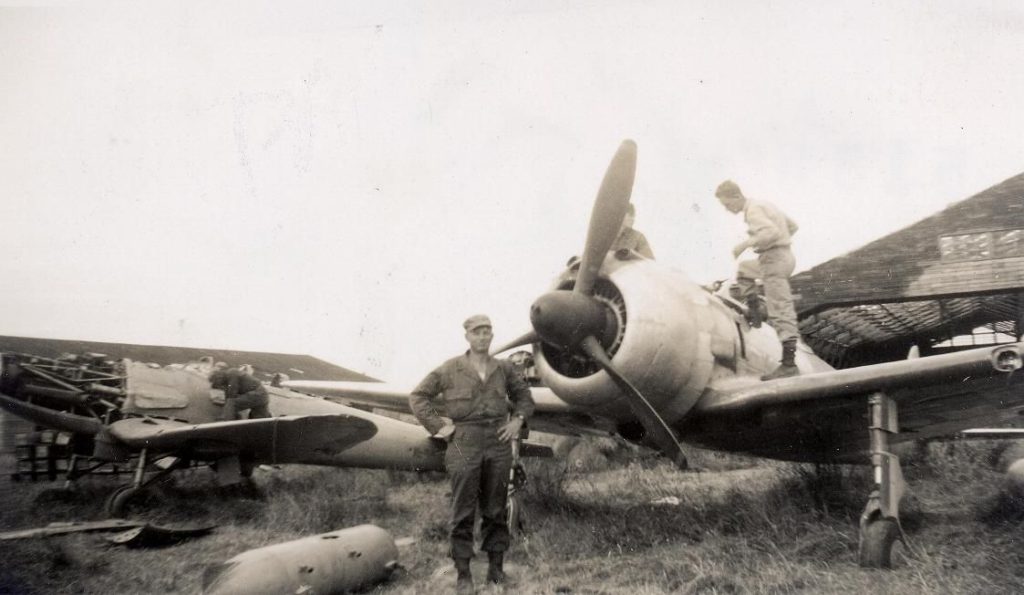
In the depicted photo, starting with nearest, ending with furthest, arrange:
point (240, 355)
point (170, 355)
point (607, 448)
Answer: point (170, 355)
point (607, 448)
point (240, 355)

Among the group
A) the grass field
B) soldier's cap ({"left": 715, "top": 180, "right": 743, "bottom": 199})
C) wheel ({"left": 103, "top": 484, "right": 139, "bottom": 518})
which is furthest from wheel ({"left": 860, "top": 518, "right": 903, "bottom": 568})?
wheel ({"left": 103, "top": 484, "right": 139, "bottom": 518})

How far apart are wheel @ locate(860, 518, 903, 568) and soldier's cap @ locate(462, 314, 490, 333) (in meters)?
2.94

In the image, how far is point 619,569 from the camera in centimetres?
449

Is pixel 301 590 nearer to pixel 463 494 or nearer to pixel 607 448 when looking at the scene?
pixel 463 494

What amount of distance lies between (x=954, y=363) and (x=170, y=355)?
40.2 feet

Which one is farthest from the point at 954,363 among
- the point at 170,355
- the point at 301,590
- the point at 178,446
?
the point at 170,355

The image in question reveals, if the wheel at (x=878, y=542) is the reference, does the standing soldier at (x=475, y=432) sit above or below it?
above

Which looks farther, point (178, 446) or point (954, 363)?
point (178, 446)

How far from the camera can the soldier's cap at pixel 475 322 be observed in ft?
14.3

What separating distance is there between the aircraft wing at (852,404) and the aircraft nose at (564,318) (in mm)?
1366

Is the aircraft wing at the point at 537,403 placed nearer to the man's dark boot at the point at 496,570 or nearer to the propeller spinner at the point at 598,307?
the propeller spinner at the point at 598,307

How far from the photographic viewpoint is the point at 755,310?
6.36 metres

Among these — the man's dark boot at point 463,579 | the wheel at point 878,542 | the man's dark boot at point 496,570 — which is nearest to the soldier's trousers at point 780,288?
the wheel at point 878,542

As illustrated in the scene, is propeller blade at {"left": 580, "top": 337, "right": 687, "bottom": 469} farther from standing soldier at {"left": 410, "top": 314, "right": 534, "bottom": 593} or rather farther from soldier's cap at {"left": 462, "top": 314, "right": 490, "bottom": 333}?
soldier's cap at {"left": 462, "top": 314, "right": 490, "bottom": 333}
